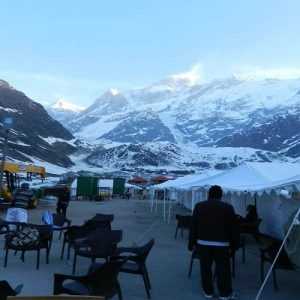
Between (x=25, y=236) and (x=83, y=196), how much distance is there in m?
→ 47.5

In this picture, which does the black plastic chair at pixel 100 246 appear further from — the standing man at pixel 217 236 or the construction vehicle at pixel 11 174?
the construction vehicle at pixel 11 174

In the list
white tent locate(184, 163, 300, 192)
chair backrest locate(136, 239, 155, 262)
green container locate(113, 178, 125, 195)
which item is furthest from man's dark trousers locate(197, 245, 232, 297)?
green container locate(113, 178, 125, 195)

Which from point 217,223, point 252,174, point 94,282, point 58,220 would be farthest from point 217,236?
point 252,174

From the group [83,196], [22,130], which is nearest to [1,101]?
[22,130]

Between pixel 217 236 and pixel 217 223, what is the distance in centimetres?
17

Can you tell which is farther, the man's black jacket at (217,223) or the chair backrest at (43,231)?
the chair backrest at (43,231)

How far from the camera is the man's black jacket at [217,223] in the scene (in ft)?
24.6

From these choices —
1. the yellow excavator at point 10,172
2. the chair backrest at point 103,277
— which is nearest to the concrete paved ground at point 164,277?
the chair backrest at point 103,277

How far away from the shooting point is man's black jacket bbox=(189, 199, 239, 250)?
7.51m

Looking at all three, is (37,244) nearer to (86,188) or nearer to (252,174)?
(252,174)

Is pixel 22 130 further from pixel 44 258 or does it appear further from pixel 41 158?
pixel 44 258

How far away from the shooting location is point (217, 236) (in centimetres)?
751

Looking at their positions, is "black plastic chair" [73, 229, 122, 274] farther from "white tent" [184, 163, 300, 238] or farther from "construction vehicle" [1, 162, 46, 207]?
"construction vehicle" [1, 162, 46, 207]

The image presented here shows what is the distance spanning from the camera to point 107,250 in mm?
8750
